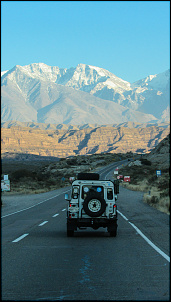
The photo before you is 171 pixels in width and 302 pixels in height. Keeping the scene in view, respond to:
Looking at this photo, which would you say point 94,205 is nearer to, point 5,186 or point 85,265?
point 85,265

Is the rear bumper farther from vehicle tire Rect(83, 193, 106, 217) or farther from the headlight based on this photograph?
the headlight

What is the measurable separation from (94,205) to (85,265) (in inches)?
186

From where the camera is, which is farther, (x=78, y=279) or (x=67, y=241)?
(x=67, y=241)

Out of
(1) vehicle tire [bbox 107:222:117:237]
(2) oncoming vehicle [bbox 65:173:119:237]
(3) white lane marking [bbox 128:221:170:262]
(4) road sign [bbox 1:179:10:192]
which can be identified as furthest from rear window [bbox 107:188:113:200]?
(4) road sign [bbox 1:179:10:192]

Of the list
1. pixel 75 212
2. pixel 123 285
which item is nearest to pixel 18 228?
pixel 75 212

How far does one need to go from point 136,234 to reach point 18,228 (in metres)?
4.96

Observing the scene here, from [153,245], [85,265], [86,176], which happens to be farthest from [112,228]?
[85,265]

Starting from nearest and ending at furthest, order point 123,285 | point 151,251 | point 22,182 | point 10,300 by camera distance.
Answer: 1. point 10,300
2. point 123,285
3. point 151,251
4. point 22,182

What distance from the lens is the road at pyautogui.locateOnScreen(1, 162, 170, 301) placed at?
→ 7207mm

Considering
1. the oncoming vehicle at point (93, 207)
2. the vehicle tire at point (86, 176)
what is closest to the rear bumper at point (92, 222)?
the oncoming vehicle at point (93, 207)

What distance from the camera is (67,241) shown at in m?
13.7

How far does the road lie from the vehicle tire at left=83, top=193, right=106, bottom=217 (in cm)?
91

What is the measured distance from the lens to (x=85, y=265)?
9555 millimetres

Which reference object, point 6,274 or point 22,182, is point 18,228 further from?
point 22,182
